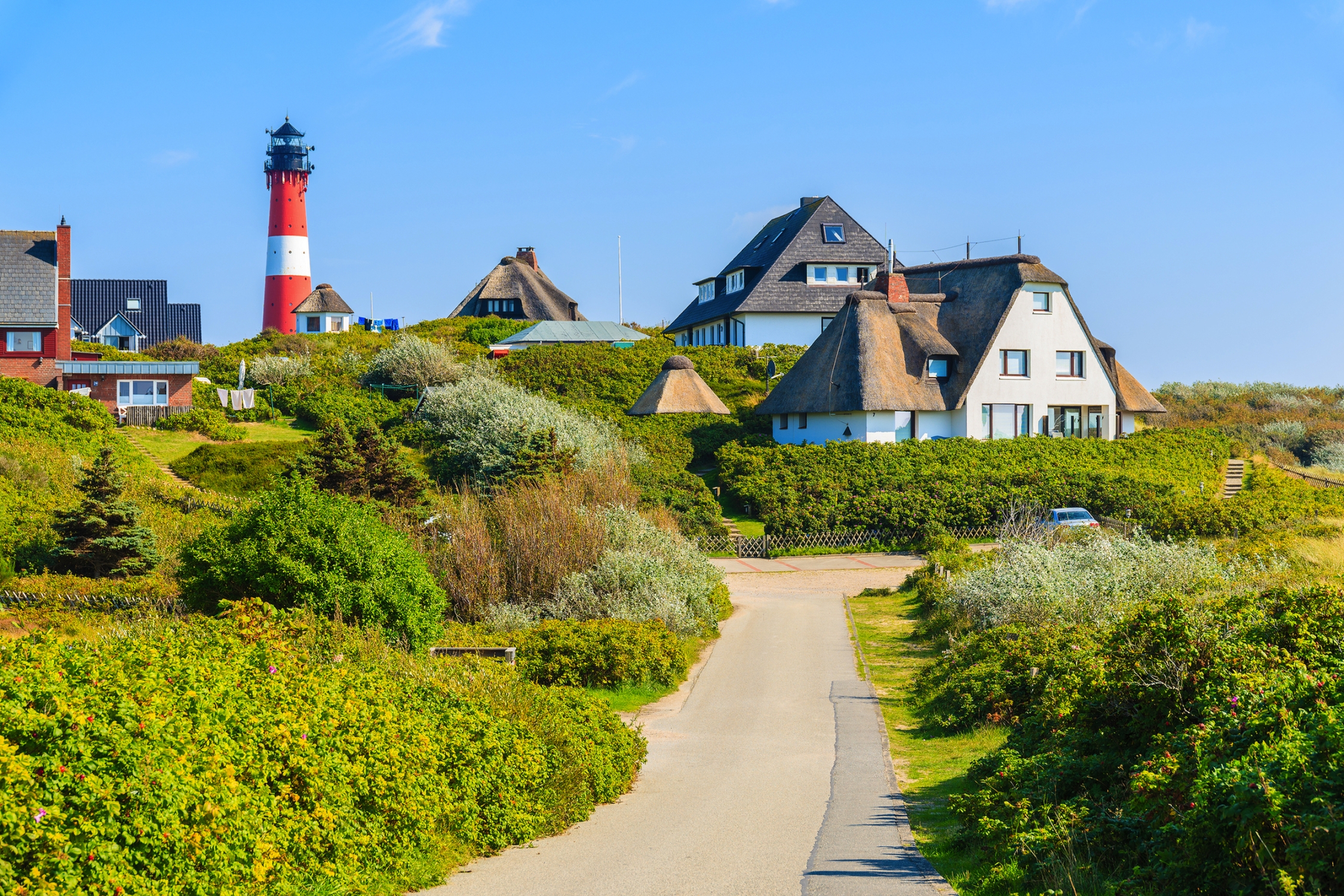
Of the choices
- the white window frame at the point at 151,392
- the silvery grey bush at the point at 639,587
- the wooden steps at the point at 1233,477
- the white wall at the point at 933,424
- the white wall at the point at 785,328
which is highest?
the white wall at the point at 785,328

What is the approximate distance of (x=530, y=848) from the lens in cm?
1002

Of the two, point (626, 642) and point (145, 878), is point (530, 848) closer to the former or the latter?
point (145, 878)

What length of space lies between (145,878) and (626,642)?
12.0 m

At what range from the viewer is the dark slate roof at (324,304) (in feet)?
236

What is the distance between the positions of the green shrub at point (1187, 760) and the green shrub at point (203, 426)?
31401mm

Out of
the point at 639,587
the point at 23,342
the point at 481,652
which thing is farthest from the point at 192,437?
the point at 481,652

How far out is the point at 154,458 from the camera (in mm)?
33500

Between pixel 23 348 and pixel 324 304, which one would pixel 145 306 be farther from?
pixel 23 348

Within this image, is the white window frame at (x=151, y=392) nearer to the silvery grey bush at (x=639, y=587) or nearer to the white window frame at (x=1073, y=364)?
the silvery grey bush at (x=639, y=587)

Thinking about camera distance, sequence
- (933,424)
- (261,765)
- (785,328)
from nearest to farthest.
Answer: (261,765)
(933,424)
(785,328)

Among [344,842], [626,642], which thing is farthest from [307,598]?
[344,842]

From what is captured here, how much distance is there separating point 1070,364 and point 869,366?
912 centimetres

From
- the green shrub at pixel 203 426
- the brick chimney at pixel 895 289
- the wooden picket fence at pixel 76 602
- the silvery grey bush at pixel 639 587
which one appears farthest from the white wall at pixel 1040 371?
the wooden picket fence at pixel 76 602

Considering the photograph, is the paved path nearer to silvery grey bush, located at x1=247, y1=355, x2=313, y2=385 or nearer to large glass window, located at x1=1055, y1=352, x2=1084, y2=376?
large glass window, located at x1=1055, y1=352, x2=1084, y2=376
